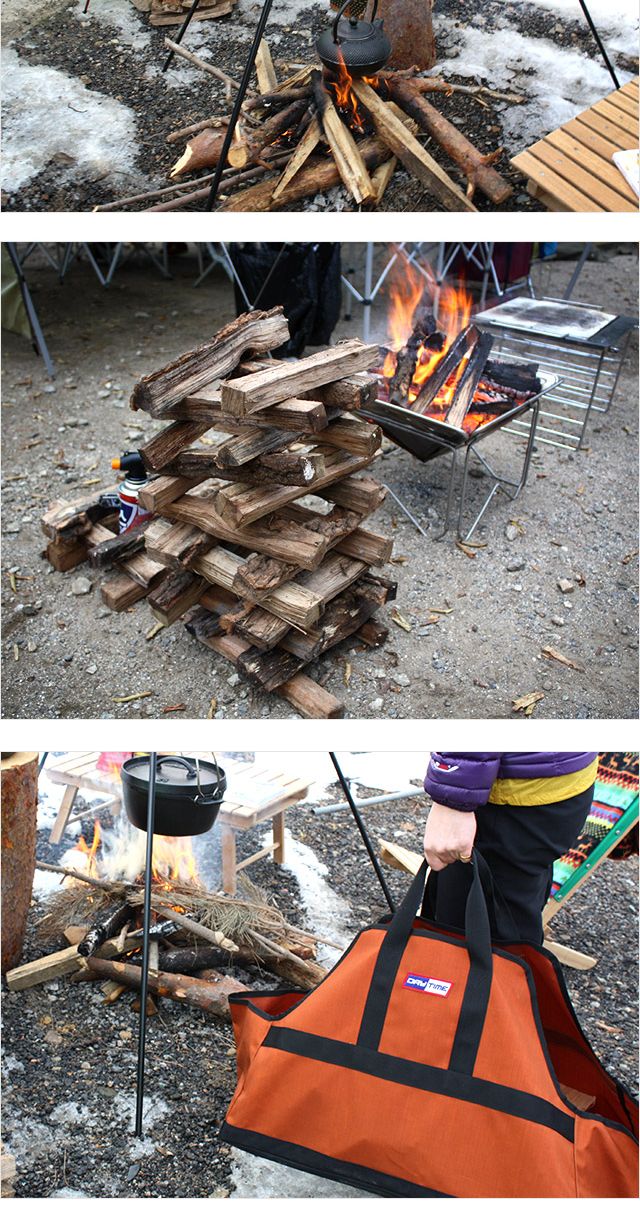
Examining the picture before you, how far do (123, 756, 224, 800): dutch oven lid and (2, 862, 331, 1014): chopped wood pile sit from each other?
0.53 meters

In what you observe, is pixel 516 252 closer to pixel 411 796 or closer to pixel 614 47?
pixel 614 47

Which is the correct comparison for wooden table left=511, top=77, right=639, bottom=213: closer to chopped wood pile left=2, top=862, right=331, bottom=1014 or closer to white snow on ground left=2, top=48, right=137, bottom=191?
white snow on ground left=2, top=48, right=137, bottom=191

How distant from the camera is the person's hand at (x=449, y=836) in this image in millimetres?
1695

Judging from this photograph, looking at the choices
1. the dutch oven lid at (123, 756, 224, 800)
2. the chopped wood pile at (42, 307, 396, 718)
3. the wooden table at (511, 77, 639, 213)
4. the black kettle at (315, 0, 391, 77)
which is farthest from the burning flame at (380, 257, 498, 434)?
the dutch oven lid at (123, 756, 224, 800)

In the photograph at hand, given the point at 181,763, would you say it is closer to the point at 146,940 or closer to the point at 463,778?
the point at 146,940

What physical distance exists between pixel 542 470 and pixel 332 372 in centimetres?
203

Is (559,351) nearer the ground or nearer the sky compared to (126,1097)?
nearer the sky

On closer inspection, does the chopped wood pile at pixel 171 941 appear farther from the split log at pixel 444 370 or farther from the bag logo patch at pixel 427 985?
A: the split log at pixel 444 370

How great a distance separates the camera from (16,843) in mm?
2510

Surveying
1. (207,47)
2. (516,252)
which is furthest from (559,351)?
(207,47)

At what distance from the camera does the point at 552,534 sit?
4.18 m

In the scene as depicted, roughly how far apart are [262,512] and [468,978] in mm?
1772

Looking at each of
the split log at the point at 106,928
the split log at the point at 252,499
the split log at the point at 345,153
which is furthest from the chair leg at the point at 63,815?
the split log at the point at 345,153

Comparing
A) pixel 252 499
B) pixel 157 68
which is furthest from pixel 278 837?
pixel 157 68
